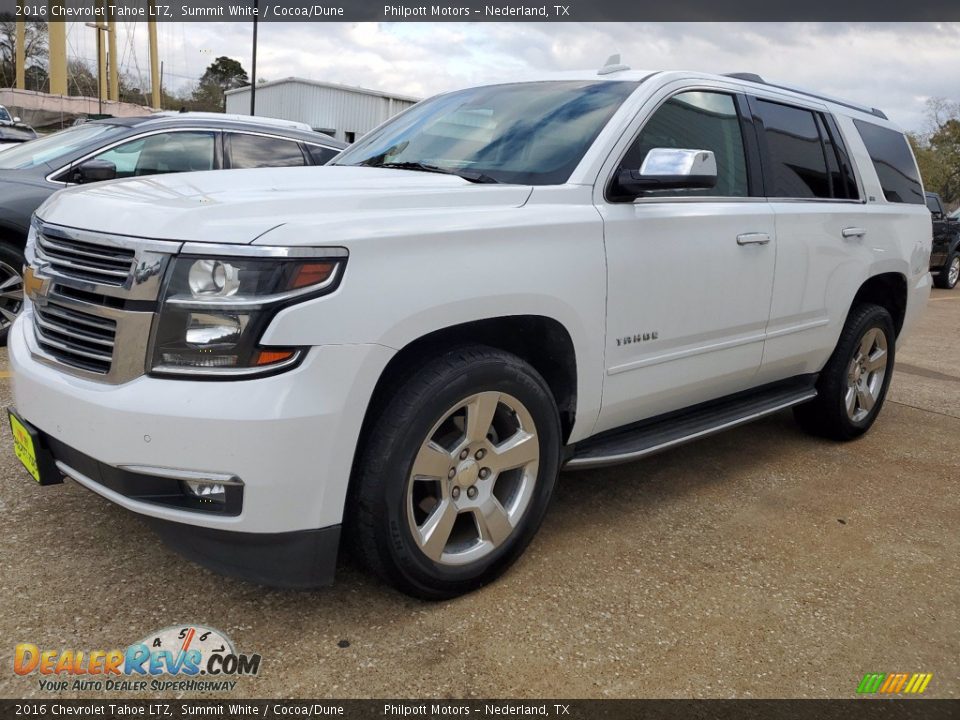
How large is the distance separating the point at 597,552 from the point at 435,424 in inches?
41.4

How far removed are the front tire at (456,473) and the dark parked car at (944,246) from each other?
14.5 metres

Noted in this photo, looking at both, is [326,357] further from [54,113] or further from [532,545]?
[54,113]

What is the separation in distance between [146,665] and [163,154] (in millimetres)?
4461

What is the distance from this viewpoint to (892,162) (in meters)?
4.84

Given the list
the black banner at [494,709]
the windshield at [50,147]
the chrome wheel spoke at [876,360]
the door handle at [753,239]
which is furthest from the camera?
the windshield at [50,147]

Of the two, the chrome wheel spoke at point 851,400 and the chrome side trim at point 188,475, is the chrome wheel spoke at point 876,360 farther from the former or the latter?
the chrome side trim at point 188,475

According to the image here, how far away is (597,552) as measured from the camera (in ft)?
10.3

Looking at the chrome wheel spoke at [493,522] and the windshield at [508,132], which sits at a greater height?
the windshield at [508,132]

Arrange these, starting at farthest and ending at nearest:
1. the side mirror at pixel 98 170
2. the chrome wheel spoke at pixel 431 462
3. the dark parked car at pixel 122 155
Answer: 1. the dark parked car at pixel 122 155
2. the side mirror at pixel 98 170
3. the chrome wheel spoke at pixel 431 462

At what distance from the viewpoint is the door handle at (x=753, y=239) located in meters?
3.49

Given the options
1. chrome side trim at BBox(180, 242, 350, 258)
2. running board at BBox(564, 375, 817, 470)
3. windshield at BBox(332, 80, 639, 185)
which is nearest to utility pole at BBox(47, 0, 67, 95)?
windshield at BBox(332, 80, 639, 185)

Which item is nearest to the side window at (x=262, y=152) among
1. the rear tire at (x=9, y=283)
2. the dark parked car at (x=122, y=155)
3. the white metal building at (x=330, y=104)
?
the dark parked car at (x=122, y=155)

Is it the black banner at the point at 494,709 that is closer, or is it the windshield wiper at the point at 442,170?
the black banner at the point at 494,709

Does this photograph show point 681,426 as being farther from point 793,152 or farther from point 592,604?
point 793,152
